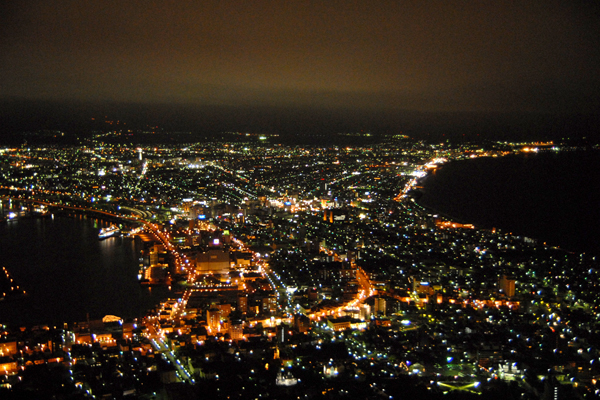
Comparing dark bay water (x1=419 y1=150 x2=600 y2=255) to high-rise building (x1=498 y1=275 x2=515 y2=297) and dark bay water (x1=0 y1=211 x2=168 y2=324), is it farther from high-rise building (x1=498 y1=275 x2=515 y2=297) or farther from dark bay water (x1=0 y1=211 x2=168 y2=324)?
dark bay water (x1=0 y1=211 x2=168 y2=324)

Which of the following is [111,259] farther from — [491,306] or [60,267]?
[491,306]

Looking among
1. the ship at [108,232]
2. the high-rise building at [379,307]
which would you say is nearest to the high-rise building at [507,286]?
the high-rise building at [379,307]

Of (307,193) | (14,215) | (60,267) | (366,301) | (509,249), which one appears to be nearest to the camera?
(366,301)

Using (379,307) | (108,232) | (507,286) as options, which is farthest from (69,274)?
(507,286)

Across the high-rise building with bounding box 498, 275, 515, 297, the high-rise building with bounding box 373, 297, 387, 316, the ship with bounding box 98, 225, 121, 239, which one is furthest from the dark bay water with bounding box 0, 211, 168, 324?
the high-rise building with bounding box 498, 275, 515, 297

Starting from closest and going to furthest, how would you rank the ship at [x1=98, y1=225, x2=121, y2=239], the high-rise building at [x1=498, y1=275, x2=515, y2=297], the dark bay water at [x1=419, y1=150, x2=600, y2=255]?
the high-rise building at [x1=498, y1=275, x2=515, y2=297]
the ship at [x1=98, y1=225, x2=121, y2=239]
the dark bay water at [x1=419, y1=150, x2=600, y2=255]

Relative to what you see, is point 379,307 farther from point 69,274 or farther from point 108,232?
point 108,232

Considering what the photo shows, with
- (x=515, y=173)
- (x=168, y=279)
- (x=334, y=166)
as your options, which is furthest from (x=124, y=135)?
(x=168, y=279)

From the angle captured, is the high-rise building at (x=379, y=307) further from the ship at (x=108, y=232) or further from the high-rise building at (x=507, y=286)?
the ship at (x=108, y=232)
